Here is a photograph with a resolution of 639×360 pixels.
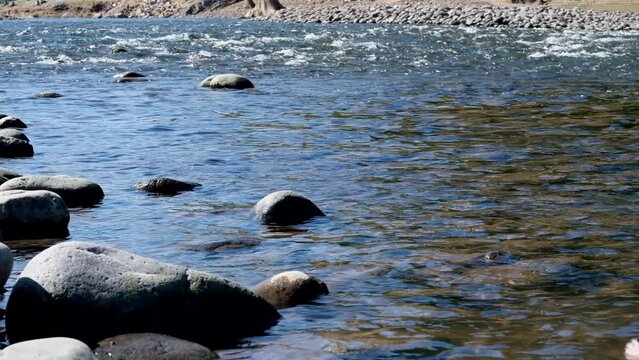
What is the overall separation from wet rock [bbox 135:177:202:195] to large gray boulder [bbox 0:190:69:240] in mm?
2306

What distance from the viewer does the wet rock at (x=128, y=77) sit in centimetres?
2948

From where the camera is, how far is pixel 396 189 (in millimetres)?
12375

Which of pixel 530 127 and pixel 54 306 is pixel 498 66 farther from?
pixel 54 306

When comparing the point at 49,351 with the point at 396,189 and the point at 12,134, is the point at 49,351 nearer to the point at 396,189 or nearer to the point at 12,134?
the point at 396,189

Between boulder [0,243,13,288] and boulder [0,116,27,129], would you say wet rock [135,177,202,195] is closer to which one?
boulder [0,243,13,288]

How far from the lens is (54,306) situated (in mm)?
7148

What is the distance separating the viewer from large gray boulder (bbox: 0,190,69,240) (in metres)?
10.1

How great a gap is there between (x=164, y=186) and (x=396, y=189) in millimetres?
2760

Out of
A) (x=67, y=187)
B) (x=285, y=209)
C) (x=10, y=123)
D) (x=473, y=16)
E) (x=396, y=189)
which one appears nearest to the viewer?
(x=285, y=209)

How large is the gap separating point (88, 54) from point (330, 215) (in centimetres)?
3077

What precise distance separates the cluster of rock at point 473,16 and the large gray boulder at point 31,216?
4162 cm

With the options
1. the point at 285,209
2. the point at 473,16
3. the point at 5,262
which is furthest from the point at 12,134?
the point at 473,16

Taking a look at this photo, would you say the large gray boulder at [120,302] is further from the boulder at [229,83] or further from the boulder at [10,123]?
the boulder at [229,83]

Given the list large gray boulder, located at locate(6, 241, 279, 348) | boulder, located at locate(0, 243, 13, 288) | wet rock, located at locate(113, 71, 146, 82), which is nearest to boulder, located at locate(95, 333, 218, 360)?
large gray boulder, located at locate(6, 241, 279, 348)
